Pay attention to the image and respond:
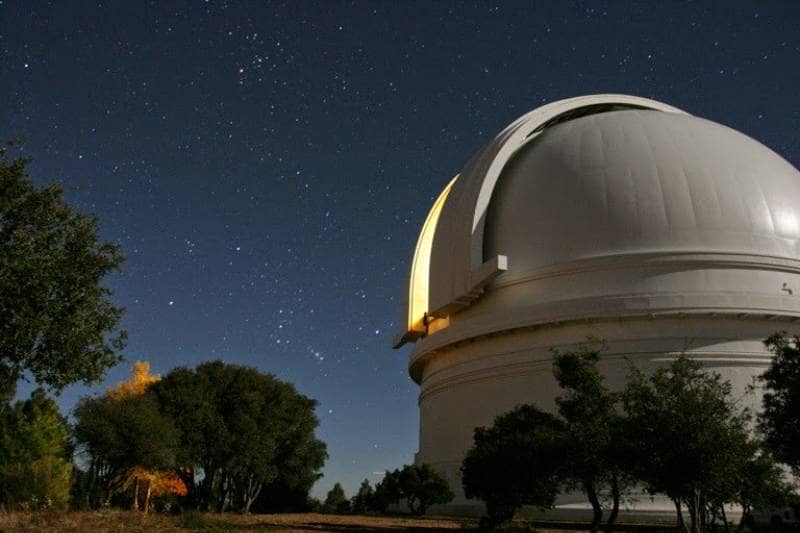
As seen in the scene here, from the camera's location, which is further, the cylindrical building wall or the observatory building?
the observatory building

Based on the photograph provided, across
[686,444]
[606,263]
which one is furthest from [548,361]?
[686,444]

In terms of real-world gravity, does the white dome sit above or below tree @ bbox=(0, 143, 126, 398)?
above

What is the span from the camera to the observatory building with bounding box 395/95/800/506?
77.2 ft

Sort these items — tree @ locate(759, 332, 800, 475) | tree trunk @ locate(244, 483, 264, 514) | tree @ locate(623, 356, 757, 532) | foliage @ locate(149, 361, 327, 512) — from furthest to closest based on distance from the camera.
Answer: tree trunk @ locate(244, 483, 264, 514), foliage @ locate(149, 361, 327, 512), tree @ locate(759, 332, 800, 475), tree @ locate(623, 356, 757, 532)

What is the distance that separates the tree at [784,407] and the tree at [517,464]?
13.8 feet

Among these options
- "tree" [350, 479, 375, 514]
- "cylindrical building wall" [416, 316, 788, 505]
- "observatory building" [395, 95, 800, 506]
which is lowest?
"tree" [350, 479, 375, 514]

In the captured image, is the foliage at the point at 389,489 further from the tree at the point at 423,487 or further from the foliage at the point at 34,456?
the foliage at the point at 34,456

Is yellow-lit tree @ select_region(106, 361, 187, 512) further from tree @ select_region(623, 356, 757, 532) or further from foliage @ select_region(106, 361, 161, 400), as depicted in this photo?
tree @ select_region(623, 356, 757, 532)

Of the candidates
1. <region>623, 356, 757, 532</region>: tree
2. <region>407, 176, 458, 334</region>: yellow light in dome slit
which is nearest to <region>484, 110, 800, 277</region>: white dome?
<region>407, 176, 458, 334</region>: yellow light in dome slit

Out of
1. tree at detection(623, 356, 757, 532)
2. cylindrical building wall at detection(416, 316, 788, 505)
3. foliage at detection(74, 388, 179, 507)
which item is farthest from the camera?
foliage at detection(74, 388, 179, 507)

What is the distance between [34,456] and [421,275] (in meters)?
20.7

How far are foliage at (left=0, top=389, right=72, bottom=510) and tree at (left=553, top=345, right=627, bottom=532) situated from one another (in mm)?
13403

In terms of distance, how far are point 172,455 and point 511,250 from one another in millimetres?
14965

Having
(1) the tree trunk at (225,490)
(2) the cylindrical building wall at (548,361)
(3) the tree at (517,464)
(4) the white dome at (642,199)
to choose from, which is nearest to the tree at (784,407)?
(3) the tree at (517,464)
